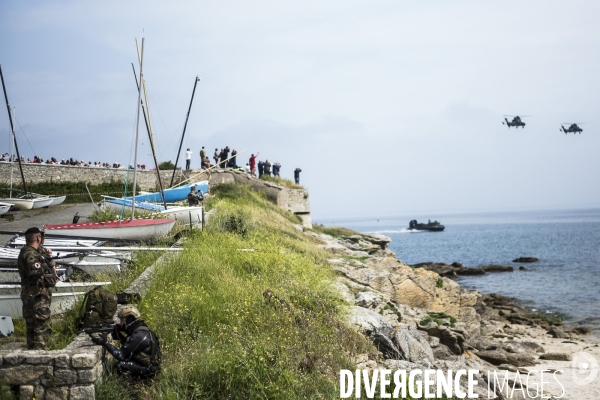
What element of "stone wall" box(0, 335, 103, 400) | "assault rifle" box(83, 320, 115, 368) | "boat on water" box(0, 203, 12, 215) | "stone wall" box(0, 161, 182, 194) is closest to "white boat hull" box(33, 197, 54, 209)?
"boat on water" box(0, 203, 12, 215)

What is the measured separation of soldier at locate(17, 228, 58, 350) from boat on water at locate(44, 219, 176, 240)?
10189 mm

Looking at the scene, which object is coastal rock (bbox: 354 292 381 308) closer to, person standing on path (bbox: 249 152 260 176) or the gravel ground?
the gravel ground

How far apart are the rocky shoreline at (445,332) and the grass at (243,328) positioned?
2.85 feet

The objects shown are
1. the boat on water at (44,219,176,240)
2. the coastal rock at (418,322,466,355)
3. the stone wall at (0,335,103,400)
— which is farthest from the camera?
the boat on water at (44,219,176,240)

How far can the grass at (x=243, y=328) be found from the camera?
8.98 meters

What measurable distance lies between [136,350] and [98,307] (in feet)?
5.94

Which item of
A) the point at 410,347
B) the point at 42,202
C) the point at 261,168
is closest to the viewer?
the point at 410,347

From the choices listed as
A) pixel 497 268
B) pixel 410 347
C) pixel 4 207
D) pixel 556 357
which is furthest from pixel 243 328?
pixel 497 268

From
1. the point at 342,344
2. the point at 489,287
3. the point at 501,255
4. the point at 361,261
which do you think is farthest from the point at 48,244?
the point at 501,255

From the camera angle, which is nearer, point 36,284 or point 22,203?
point 36,284

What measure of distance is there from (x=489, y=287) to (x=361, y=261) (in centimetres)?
2334

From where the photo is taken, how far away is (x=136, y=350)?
29.5 ft

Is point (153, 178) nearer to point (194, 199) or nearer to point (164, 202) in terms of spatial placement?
point (194, 199)

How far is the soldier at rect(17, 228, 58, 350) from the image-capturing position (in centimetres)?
971
